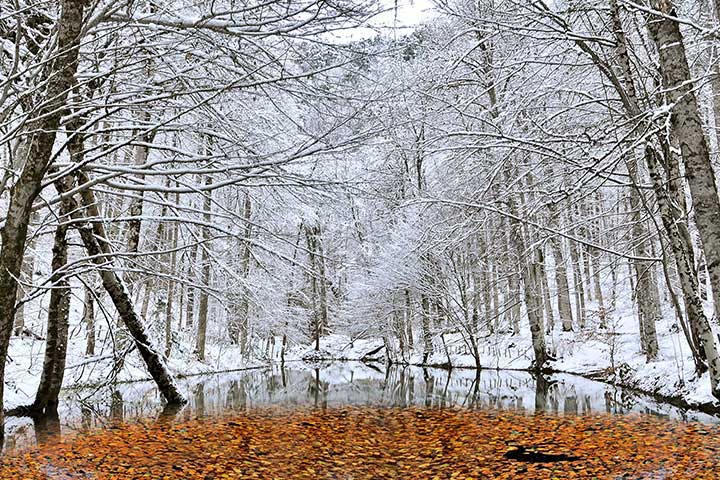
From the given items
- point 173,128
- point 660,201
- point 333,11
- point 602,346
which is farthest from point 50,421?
point 602,346

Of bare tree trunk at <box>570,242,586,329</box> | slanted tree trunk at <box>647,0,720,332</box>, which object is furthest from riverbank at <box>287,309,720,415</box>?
slanted tree trunk at <box>647,0,720,332</box>

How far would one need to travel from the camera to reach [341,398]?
38.3 feet

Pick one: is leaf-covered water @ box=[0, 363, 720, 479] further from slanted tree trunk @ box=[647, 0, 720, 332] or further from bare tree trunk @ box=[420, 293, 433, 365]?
bare tree trunk @ box=[420, 293, 433, 365]

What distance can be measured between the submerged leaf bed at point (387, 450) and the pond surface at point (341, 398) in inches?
30.0

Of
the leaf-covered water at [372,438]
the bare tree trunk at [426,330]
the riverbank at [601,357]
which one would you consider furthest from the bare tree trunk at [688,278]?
the bare tree trunk at [426,330]

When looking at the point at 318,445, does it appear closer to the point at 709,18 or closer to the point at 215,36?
the point at 215,36

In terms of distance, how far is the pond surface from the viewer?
7757mm

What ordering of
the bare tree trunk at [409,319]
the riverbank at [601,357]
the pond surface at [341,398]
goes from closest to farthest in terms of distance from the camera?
the pond surface at [341,398]
the riverbank at [601,357]
the bare tree trunk at [409,319]

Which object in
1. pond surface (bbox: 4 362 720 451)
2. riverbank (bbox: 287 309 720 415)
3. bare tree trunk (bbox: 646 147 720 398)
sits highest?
bare tree trunk (bbox: 646 147 720 398)

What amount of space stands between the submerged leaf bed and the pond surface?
76cm

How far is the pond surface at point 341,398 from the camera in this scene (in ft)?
25.4

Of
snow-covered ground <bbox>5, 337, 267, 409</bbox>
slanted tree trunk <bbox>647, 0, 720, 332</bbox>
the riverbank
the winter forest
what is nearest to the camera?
the winter forest

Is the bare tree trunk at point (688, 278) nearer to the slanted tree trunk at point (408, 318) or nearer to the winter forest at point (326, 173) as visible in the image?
the winter forest at point (326, 173)

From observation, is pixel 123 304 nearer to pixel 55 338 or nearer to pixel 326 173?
pixel 55 338
